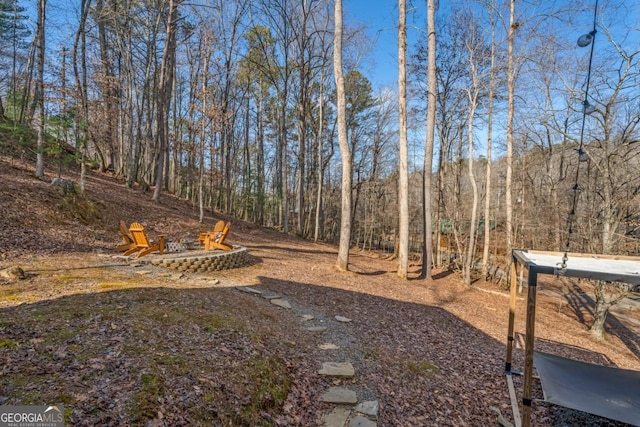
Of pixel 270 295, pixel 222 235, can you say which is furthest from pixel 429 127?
pixel 270 295

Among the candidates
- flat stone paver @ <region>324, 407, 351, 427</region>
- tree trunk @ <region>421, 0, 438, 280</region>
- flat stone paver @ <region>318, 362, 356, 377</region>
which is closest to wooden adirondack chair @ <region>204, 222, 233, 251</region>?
flat stone paver @ <region>318, 362, 356, 377</region>

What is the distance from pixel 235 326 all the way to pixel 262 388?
122 centimetres

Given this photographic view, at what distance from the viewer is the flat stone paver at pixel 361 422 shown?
2835 mm

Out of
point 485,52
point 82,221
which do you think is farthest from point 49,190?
point 485,52

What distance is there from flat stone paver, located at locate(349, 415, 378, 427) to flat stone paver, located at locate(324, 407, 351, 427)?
2.7 inches

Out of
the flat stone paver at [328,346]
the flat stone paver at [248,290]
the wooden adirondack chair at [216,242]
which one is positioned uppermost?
the wooden adirondack chair at [216,242]

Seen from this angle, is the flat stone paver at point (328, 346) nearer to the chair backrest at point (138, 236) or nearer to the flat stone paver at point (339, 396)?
the flat stone paver at point (339, 396)

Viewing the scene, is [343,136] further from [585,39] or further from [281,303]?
[585,39]

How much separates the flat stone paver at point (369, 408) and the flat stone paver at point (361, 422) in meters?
0.08

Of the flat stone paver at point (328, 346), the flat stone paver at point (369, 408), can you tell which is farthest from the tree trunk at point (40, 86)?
the flat stone paver at point (369, 408)

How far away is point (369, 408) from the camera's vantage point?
309 cm

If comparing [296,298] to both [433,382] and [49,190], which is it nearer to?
[433,382]

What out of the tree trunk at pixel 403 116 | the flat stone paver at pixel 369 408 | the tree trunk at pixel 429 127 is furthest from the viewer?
the tree trunk at pixel 429 127

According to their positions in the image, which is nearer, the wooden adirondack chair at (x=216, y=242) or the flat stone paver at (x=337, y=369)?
the flat stone paver at (x=337, y=369)
